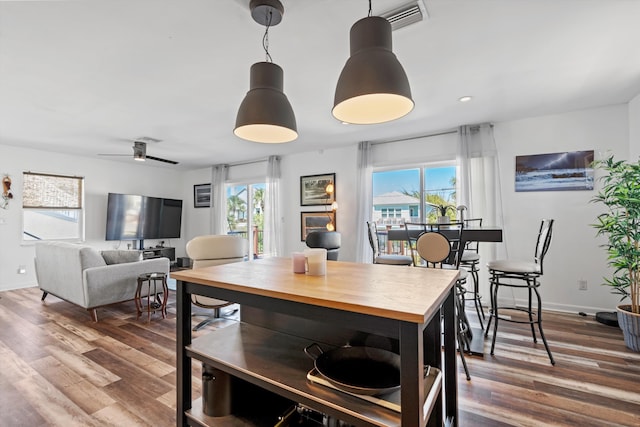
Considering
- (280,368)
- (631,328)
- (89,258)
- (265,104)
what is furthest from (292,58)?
(631,328)

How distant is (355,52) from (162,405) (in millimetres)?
2347

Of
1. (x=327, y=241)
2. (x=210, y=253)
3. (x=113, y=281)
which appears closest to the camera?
(x=210, y=253)

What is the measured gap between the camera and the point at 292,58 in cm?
236

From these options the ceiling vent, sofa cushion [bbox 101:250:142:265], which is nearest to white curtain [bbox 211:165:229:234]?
sofa cushion [bbox 101:250:142:265]

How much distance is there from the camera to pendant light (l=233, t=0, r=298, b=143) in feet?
5.08

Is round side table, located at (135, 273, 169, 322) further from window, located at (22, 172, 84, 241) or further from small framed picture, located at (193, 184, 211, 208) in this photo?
small framed picture, located at (193, 184, 211, 208)

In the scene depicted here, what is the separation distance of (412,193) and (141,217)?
584 centimetres

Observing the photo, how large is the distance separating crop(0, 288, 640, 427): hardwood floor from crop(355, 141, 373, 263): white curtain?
7.31 ft

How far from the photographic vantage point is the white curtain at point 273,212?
5795mm

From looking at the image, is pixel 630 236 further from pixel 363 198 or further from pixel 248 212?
pixel 248 212

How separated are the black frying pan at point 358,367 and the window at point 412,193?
3507 millimetres

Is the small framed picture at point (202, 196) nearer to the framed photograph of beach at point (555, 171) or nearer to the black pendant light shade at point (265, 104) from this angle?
the black pendant light shade at point (265, 104)

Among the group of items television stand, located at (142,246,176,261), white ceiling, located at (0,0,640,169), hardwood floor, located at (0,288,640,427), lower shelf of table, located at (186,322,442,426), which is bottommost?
hardwood floor, located at (0,288,640,427)

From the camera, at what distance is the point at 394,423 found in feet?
2.74
